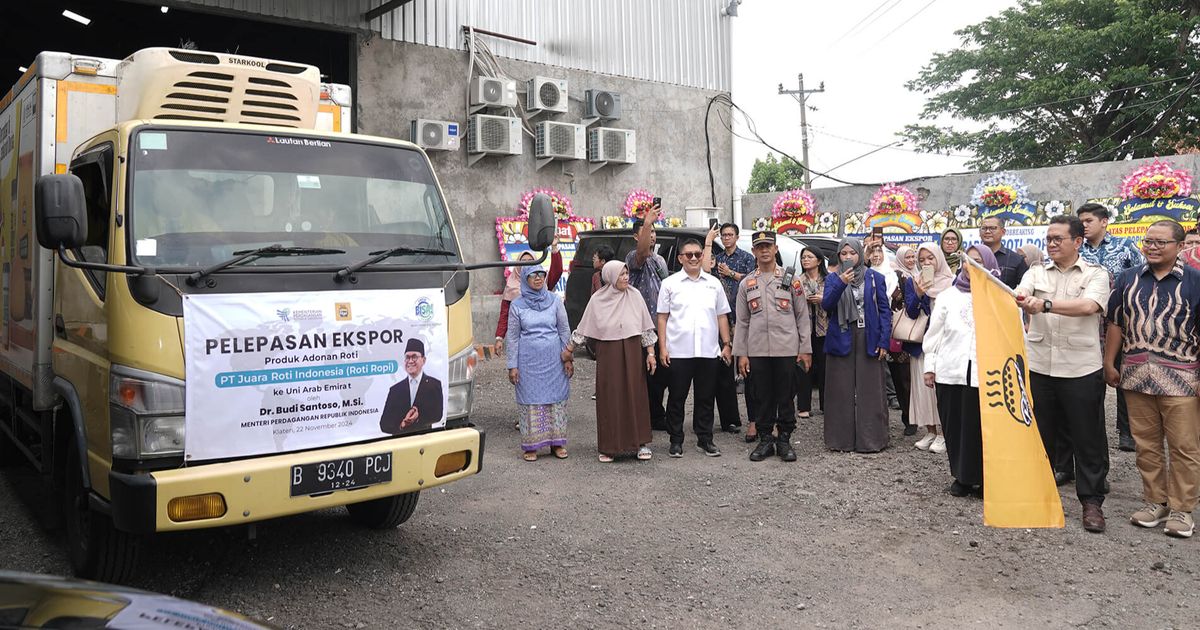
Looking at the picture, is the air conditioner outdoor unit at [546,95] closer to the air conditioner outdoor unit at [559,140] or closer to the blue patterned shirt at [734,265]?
the air conditioner outdoor unit at [559,140]

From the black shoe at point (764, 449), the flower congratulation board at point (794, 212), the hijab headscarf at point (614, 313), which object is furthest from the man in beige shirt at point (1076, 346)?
the flower congratulation board at point (794, 212)

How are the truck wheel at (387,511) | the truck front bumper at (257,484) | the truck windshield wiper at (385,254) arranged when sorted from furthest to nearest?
1. the truck wheel at (387,511)
2. the truck windshield wiper at (385,254)
3. the truck front bumper at (257,484)

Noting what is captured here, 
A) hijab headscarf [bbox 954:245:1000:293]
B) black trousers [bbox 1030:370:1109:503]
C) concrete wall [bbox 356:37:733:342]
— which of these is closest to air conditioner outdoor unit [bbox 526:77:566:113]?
concrete wall [bbox 356:37:733:342]

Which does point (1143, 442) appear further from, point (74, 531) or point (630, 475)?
point (74, 531)

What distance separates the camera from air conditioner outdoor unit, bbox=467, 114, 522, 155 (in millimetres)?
14453

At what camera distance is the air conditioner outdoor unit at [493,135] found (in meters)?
14.5

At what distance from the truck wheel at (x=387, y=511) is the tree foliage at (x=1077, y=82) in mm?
23751

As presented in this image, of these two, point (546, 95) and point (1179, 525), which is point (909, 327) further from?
point (546, 95)

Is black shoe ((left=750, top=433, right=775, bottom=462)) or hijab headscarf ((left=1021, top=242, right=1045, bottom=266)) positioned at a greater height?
hijab headscarf ((left=1021, top=242, right=1045, bottom=266))

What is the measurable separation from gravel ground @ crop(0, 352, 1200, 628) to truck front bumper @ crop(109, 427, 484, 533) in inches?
22.7

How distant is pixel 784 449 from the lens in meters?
7.60

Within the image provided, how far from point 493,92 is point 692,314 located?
7865 mm

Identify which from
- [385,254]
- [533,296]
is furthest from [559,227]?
[385,254]

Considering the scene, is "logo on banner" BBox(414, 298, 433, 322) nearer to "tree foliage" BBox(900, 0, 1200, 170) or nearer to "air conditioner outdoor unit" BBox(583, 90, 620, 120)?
"air conditioner outdoor unit" BBox(583, 90, 620, 120)
